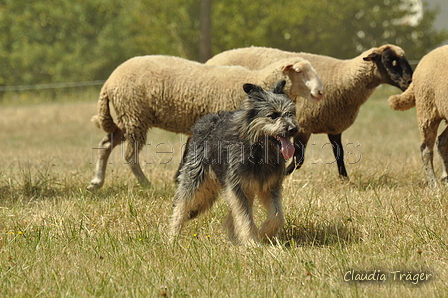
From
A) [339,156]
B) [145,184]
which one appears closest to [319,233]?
[145,184]

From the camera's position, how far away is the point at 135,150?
7344 mm

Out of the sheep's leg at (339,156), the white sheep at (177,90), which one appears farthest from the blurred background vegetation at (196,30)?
the white sheep at (177,90)

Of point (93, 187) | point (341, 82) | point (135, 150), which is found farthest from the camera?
point (341, 82)

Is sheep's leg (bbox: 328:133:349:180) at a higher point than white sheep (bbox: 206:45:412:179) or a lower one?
lower

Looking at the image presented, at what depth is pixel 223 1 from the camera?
2534 cm

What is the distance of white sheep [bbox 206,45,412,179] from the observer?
25.6ft

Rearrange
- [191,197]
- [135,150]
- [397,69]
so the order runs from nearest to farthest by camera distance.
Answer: [191,197], [135,150], [397,69]

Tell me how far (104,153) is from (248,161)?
3.42 metres

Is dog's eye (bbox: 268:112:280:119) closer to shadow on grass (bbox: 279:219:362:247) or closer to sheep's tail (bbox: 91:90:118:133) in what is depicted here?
shadow on grass (bbox: 279:219:362:247)

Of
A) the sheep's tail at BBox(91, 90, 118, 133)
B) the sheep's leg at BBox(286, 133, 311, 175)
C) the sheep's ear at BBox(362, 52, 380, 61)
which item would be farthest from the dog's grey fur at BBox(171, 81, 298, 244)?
the sheep's ear at BBox(362, 52, 380, 61)

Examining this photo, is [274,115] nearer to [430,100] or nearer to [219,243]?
[219,243]

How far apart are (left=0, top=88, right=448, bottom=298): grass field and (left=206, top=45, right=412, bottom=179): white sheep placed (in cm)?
57

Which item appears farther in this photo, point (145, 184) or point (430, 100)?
point (145, 184)

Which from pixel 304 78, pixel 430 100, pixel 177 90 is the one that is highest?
pixel 304 78
